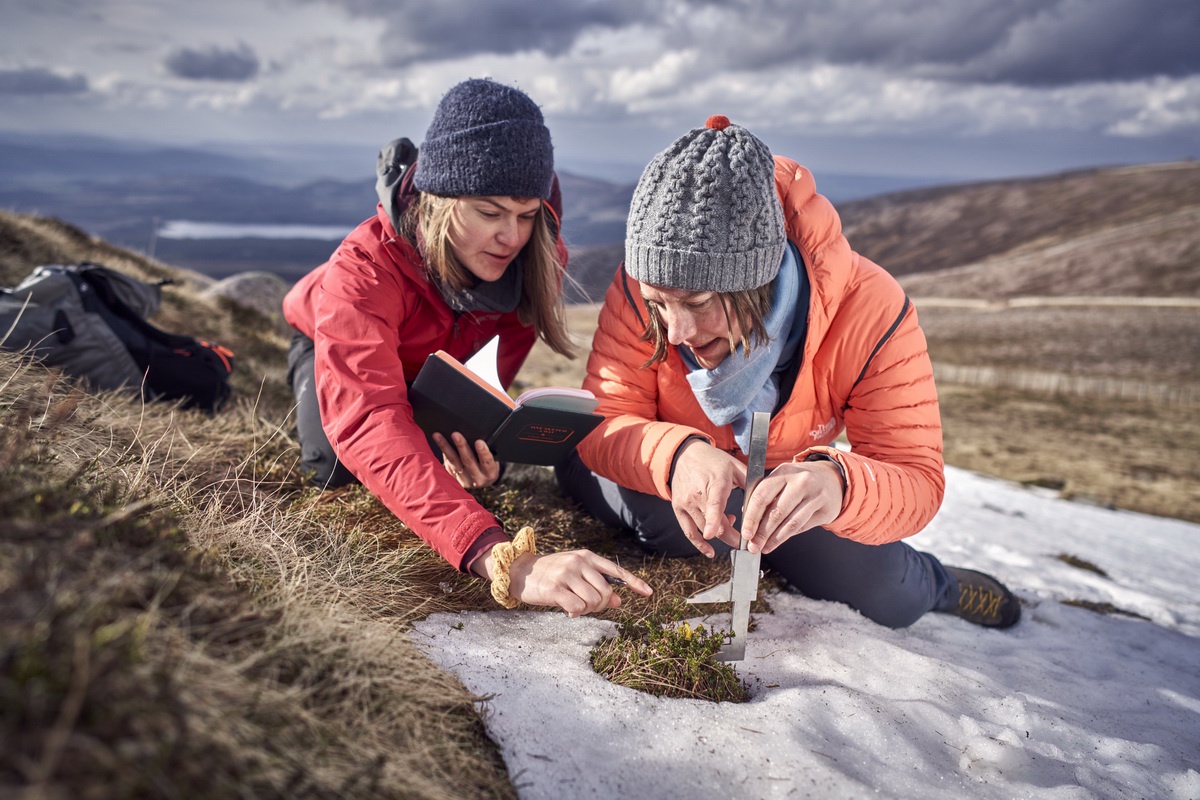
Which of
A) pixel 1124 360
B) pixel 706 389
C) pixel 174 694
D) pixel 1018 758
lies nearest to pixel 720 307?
pixel 706 389

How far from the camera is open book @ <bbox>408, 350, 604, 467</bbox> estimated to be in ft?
10.8

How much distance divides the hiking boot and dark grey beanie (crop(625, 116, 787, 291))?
7.91 feet

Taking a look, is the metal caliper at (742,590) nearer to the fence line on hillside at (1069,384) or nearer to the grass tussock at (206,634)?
the grass tussock at (206,634)

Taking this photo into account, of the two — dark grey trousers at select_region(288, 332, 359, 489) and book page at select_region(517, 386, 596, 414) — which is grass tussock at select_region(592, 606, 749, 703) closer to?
book page at select_region(517, 386, 596, 414)

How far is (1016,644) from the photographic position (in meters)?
4.07

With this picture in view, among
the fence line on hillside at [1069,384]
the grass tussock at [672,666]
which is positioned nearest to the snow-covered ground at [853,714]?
the grass tussock at [672,666]

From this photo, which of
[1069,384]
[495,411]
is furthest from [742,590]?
[1069,384]

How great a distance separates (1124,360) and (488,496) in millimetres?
34927

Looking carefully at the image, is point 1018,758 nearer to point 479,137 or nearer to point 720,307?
point 720,307

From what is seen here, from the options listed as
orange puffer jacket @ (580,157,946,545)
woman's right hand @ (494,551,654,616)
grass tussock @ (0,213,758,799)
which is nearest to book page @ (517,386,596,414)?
orange puffer jacket @ (580,157,946,545)

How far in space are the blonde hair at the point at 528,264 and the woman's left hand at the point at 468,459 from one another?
92 centimetres

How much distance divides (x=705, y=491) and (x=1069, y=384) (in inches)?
1177

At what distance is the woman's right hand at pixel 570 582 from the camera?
8.77 feet

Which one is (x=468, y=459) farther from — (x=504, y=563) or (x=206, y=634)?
(x=206, y=634)
